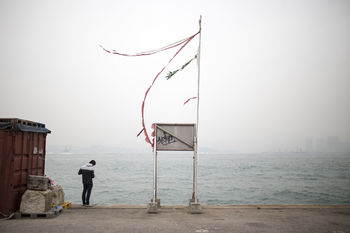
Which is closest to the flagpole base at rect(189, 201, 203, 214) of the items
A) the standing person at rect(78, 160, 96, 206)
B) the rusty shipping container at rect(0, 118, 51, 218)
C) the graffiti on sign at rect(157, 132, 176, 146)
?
the graffiti on sign at rect(157, 132, 176, 146)

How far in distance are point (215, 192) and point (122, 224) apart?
31214 millimetres

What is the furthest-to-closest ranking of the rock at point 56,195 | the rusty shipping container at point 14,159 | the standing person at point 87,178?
1. the standing person at point 87,178
2. the rock at point 56,195
3. the rusty shipping container at point 14,159

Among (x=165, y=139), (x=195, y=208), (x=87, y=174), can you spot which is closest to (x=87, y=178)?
(x=87, y=174)

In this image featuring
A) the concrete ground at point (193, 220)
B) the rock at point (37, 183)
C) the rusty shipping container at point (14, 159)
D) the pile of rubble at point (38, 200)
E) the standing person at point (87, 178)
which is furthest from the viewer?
the standing person at point (87, 178)

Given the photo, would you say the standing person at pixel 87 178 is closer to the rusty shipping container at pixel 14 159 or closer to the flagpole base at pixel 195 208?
the rusty shipping container at pixel 14 159

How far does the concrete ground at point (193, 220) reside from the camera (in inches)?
289

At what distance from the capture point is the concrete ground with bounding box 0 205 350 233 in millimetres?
7328

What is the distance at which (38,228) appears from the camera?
7.23 metres

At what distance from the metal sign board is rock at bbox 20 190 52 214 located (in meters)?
4.11

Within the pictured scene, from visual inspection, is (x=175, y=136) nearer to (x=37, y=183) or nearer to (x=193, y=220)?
(x=193, y=220)

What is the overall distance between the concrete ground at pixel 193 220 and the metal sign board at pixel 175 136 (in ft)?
7.53

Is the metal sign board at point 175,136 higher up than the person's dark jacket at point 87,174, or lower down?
higher up

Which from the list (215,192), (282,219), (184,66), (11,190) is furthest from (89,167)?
(215,192)

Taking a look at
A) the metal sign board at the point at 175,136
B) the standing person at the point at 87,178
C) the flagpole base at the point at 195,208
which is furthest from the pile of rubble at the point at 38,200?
the flagpole base at the point at 195,208
